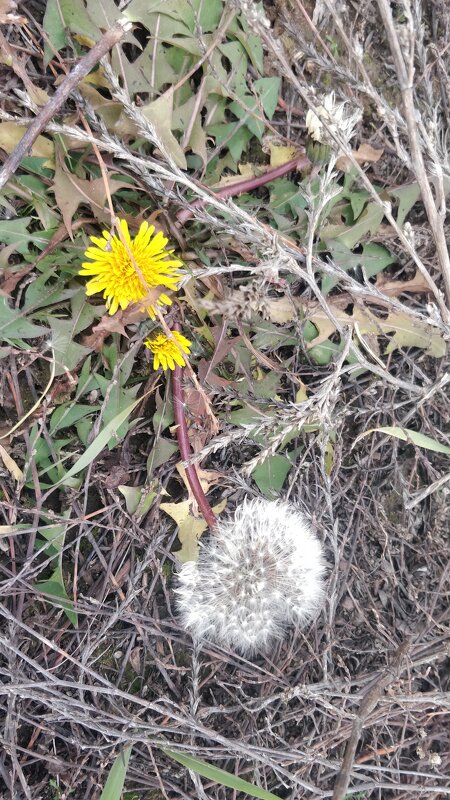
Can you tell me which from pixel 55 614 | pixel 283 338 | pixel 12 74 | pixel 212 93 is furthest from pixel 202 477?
pixel 12 74

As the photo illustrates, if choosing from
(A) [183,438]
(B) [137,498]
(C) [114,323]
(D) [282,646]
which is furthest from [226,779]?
(C) [114,323]

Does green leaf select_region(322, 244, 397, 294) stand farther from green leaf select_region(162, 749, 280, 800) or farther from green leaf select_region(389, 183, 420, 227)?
green leaf select_region(162, 749, 280, 800)

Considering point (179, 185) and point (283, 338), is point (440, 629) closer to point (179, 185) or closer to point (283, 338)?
point (283, 338)

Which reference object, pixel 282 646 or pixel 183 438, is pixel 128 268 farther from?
pixel 282 646

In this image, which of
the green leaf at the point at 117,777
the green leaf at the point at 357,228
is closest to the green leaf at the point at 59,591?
the green leaf at the point at 117,777

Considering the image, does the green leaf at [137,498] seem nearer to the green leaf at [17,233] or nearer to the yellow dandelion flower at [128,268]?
the yellow dandelion flower at [128,268]

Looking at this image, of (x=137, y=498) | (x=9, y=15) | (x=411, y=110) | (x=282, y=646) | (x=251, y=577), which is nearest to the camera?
(x=411, y=110)
